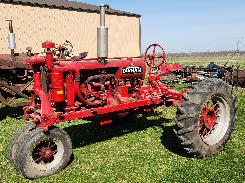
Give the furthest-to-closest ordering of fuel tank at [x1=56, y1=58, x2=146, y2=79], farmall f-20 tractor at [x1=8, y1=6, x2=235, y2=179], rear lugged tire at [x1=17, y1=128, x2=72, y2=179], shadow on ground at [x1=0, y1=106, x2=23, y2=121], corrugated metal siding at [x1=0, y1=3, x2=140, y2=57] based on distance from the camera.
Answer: corrugated metal siding at [x1=0, y1=3, x2=140, y2=57], shadow on ground at [x1=0, y1=106, x2=23, y2=121], fuel tank at [x1=56, y1=58, x2=146, y2=79], farmall f-20 tractor at [x1=8, y1=6, x2=235, y2=179], rear lugged tire at [x1=17, y1=128, x2=72, y2=179]

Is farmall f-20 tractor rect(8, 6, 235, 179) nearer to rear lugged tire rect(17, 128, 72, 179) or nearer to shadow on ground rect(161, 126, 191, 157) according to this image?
rear lugged tire rect(17, 128, 72, 179)

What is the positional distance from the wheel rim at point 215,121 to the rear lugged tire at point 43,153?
8.76 feet

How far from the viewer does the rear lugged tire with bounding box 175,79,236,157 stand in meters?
5.63

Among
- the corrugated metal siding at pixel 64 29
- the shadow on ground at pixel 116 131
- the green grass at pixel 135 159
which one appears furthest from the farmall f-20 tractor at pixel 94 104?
the corrugated metal siding at pixel 64 29

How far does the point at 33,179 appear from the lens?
5281 mm

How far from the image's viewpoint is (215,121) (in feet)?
21.3

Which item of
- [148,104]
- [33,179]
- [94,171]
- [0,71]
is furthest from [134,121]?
[0,71]

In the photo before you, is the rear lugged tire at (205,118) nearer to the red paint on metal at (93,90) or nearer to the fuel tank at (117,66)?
the red paint on metal at (93,90)

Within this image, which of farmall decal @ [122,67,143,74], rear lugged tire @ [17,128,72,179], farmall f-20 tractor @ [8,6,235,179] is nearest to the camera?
rear lugged tire @ [17,128,72,179]

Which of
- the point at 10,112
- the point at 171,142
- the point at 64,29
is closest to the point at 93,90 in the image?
the point at 171,142

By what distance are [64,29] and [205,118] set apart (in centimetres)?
1856

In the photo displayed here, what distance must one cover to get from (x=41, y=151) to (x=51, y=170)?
1.24 feet

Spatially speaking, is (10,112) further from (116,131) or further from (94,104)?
(94,104)

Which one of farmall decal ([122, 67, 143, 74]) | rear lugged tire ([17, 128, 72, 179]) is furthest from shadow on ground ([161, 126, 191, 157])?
rear lugged tire ([17, 128, 72, 179])
